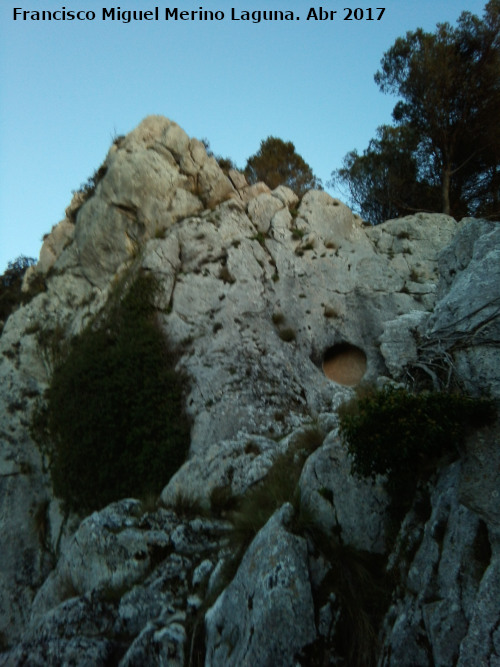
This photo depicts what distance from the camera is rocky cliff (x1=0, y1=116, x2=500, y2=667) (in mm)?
6051

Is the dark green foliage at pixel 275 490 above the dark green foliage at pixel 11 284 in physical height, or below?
below

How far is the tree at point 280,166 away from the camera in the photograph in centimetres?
2958

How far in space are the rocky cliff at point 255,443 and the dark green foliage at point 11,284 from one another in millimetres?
3735

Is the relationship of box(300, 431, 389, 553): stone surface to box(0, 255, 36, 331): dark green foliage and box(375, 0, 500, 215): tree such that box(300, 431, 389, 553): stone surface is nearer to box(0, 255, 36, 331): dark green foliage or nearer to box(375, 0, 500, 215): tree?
box(375, 0, 500, 215): tree

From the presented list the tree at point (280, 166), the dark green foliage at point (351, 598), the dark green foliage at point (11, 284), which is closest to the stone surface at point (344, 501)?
the dark green foliage at point (351, 598)

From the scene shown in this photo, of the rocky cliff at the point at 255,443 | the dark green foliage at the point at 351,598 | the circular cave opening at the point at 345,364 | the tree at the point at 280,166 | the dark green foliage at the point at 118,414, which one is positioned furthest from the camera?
the tree at the point at 280,166

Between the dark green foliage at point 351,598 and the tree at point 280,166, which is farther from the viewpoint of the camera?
the tree at point 280,166

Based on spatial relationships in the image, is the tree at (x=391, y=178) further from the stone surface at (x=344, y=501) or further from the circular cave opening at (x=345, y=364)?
the stone surface at (x=344, y=501)

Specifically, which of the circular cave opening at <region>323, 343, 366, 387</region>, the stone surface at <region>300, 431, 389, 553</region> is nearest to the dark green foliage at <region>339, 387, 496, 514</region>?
the stone surface at <region>300, 431, 389, 553</region>

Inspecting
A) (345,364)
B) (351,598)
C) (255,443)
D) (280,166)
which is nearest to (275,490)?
(351,598)

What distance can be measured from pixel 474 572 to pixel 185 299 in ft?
46.7

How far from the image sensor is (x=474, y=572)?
5516 mm

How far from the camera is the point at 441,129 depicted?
23750 mm

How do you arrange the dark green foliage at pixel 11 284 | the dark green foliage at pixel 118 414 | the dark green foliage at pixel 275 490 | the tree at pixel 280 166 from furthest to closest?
the tree at pixel 280 166 < the dark green foliage at pixel 11 284 < the dark green foliage at pixel 118 414 < the dark green foliage at pixel 275 490
